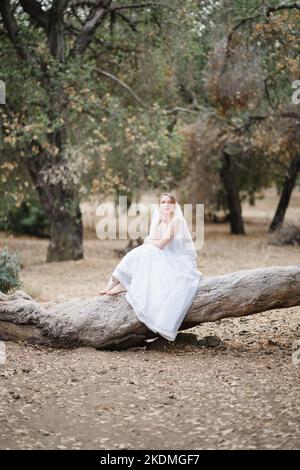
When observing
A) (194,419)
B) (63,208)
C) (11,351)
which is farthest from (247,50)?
(194,419)

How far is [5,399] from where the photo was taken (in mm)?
5828

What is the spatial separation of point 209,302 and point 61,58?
363 inches

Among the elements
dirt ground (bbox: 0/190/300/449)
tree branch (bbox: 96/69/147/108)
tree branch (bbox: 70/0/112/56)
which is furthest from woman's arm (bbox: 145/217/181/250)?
tree branch (bbox: 70/0/112/56)

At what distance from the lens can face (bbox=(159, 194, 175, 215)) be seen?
26.4 feet

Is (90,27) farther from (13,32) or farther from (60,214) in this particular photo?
(60,214)

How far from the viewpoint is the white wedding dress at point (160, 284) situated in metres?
Result: 7.32

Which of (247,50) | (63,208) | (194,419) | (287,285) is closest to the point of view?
(194,419)

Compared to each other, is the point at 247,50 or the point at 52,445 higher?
the point at 247,50

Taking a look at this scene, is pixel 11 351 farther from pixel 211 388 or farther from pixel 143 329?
pixel 211 388

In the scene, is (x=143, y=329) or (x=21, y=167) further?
(x=21, y=167)

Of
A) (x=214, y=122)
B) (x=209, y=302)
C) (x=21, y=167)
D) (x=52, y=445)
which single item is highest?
(x=214, y=122)

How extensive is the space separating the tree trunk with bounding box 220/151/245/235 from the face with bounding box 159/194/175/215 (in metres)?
15.2

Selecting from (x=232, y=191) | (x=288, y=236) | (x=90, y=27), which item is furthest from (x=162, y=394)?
(x=232, y=191)

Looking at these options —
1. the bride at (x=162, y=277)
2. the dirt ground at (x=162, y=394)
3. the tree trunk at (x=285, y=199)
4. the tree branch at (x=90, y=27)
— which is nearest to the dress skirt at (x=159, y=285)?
the bride at (x=162, y=277)
